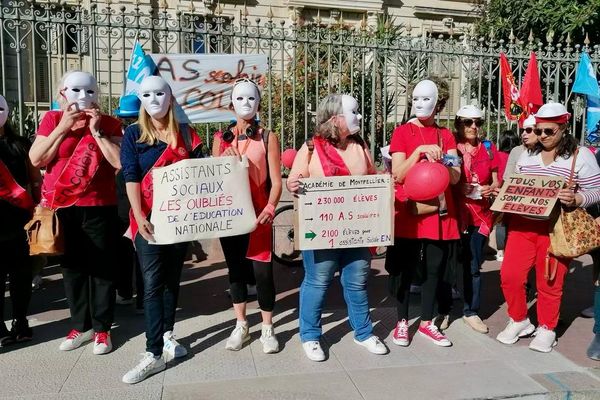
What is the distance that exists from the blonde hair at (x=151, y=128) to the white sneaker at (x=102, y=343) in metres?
1.53

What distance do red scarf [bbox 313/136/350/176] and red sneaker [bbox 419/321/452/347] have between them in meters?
1.46

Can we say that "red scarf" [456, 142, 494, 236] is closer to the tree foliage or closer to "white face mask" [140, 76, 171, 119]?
"white face mask" [140, 76, 171, 119]

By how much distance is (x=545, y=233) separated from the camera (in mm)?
4332

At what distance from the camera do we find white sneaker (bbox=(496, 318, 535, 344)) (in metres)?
4.49

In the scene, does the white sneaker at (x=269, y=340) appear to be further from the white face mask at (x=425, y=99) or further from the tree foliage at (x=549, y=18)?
the tree foliage at (x=549, y=18)

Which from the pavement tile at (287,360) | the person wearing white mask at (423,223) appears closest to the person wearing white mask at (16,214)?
the pavement tile at (287,360)

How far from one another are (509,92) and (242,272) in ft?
17.0

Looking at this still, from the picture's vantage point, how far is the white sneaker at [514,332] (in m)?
4.49

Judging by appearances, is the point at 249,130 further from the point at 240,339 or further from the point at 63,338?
the point at 63,338

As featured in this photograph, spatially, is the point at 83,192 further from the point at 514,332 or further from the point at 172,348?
the point at 514,332

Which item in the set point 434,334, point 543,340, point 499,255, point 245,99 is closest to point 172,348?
point 245,99

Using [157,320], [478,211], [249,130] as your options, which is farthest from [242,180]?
[478,211]

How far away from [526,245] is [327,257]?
1.57 m

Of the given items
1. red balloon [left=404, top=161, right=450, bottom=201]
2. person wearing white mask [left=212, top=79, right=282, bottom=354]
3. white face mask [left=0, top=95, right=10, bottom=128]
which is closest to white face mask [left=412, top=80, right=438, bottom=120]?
red balloon [left=404, top=161, right=450, bottom=201]
